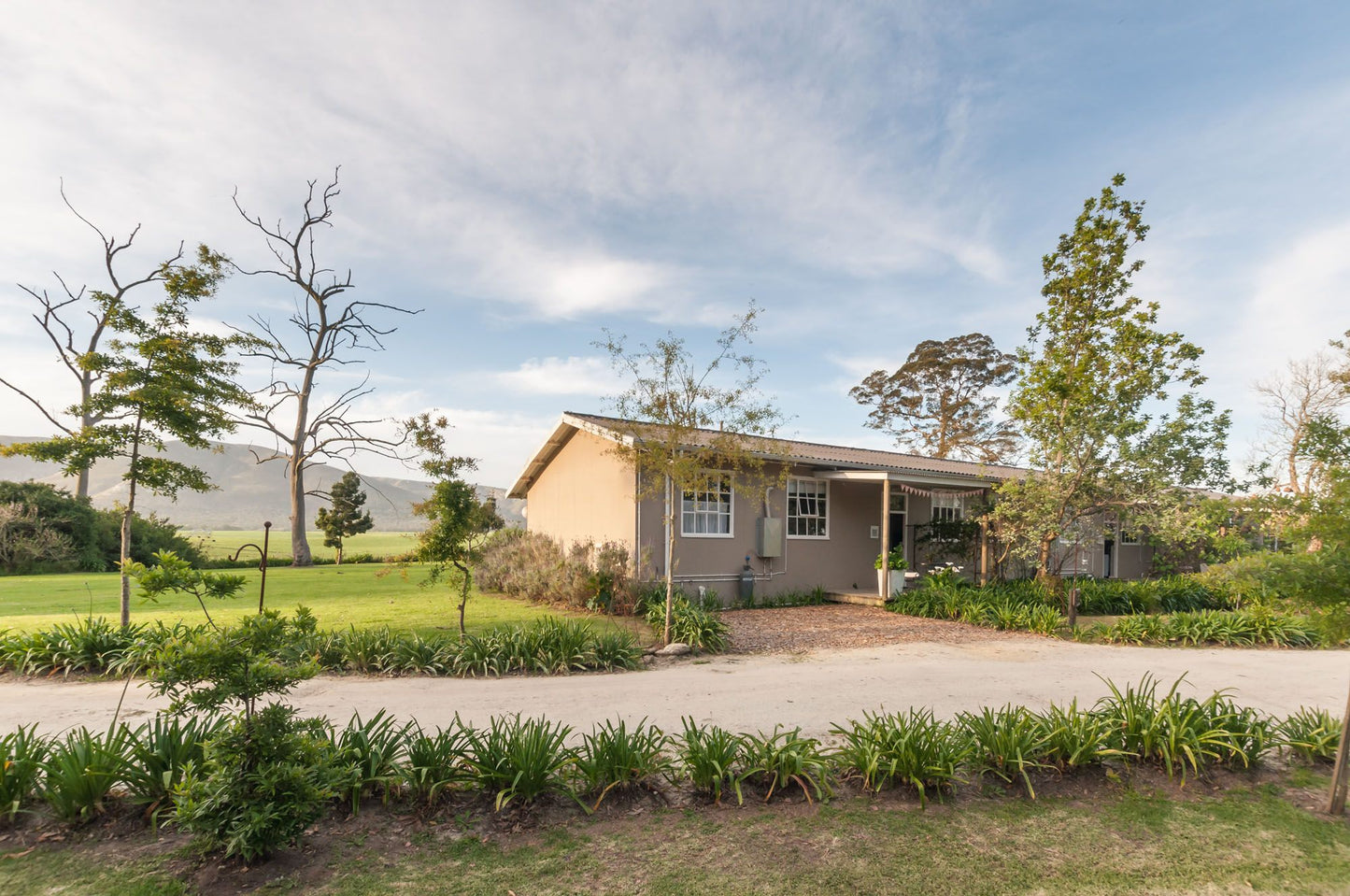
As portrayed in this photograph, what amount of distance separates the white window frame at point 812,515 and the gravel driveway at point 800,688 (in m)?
5.15

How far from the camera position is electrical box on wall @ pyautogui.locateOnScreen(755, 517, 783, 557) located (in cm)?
1474

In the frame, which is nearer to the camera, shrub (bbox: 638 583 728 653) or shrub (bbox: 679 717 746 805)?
shrub (bbox: 679 717 746 805)

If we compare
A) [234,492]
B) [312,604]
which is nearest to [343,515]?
[312,604]

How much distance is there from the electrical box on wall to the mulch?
1295 millimetres

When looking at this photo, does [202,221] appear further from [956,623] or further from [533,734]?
[956,623]

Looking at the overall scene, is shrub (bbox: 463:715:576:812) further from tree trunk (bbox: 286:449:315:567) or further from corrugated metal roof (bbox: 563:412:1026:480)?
tree trunk (bbox: 286:449:315:567)

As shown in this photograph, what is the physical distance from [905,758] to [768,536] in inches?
409

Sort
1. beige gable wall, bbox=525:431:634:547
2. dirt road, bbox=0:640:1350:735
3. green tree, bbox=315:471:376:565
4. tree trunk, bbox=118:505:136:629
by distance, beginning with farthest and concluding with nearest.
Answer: green tree, bbox=315:471:376:565
beige gable wall, bbox=525:431:634:547
tree trunk, bbox=118:505:136:629
dirt road, bbox=0:640:1350:735

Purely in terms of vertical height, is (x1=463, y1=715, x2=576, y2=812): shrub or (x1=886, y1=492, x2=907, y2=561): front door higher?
(x1=886, y1=492, x2=907, y2=561): front door

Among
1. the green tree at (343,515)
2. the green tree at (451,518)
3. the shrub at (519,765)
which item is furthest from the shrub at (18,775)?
the green tree at (343,515)

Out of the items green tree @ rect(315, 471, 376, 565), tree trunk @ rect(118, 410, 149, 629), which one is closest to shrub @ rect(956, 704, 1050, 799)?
tree trunk @ rect(118, 410, 149, 629)

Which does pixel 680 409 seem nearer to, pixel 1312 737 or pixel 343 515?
pixel 1312 737

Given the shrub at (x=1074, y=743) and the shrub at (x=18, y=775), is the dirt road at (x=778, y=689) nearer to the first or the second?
the shrub at (x=1074, y=743)

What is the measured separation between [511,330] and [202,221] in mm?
6642
